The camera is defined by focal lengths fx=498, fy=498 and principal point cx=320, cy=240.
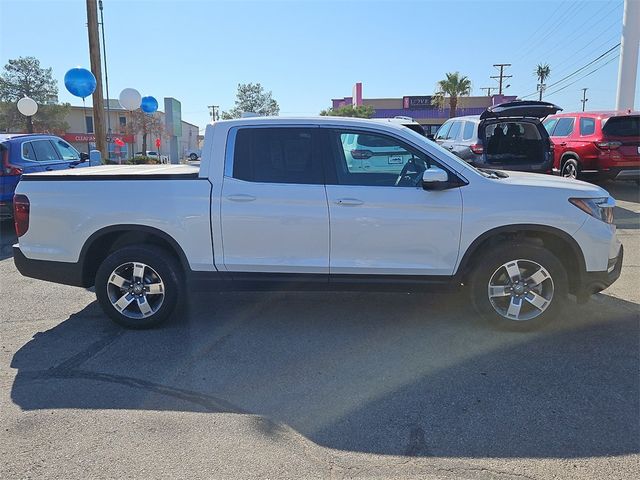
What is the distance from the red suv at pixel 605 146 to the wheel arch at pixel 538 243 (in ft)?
24.7

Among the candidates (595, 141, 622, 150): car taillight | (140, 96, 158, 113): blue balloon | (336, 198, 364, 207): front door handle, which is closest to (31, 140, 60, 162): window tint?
(336, 198, 364, 207): front door handle

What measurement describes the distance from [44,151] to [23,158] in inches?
34.5

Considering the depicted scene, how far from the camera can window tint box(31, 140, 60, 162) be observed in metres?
9.81

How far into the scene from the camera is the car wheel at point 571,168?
11250mm

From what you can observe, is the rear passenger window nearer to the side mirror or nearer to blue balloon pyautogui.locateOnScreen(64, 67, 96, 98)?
the side mirror

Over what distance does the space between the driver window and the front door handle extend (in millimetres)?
167

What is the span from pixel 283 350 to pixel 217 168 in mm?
1709

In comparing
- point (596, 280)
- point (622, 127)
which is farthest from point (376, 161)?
point (622, 127)

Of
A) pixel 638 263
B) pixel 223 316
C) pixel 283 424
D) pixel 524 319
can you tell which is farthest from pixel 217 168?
pixel 638 263

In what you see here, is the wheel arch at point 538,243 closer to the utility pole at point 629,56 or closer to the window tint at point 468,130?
the window tint at point 468,130

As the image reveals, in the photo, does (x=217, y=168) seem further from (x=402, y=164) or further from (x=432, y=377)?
(x=432, y=377)

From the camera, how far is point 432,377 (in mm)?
3738

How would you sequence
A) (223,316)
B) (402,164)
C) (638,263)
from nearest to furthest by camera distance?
(402,164), (223,316), (638,263)

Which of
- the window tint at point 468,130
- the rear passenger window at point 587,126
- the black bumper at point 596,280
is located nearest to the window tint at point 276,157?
the black bumper at point 596,280
